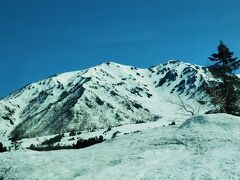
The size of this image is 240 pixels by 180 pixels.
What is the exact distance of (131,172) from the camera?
57.9 ft

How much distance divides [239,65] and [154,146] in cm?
4266

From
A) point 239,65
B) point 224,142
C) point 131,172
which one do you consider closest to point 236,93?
point 239,65

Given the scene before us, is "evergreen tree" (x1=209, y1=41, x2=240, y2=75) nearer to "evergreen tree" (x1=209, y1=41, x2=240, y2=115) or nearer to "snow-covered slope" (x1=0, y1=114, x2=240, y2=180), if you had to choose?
"evergreen tree" (x1=209, y1=41, x2=240, y2=115)

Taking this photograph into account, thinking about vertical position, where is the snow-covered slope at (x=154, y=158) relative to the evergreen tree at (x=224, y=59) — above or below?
below

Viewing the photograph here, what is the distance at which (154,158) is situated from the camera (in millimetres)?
19516

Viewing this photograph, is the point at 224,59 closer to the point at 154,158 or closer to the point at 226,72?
the point at 226,72

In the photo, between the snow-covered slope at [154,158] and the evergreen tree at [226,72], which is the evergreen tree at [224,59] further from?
the snow-covered slope at [154,158]

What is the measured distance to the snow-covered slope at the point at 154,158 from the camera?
17.2m

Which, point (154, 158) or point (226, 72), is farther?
point (226, 72)

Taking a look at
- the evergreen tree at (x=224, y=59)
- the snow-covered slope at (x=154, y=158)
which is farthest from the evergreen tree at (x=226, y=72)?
the snow-covered slope at (x=154, y=158)

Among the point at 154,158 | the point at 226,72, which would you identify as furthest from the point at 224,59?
the point at 154,158

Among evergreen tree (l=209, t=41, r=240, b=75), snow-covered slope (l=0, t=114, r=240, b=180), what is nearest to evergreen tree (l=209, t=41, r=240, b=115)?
evergreen tree (l=209, t=41, r=240, b=75)

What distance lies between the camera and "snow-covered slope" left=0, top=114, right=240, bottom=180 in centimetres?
1723

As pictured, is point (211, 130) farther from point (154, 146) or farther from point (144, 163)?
point (144, 163)
